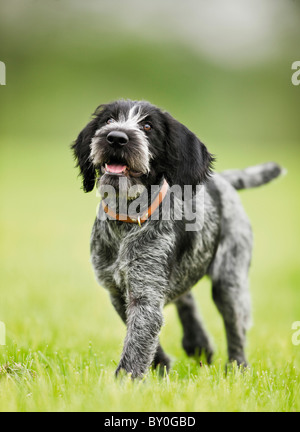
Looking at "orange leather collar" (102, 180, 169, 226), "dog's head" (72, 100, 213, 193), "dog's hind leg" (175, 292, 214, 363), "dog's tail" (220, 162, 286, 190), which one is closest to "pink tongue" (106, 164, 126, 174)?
"dog's head" (72, 100, 213, 193)

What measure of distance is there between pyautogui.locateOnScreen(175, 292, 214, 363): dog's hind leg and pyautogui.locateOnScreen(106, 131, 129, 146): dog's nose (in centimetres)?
237

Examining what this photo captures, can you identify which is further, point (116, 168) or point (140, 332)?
point (116, 168)

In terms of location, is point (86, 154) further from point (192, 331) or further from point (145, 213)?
point (192, 331)

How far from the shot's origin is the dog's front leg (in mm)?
3768

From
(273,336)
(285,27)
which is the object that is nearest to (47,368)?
(273,336)

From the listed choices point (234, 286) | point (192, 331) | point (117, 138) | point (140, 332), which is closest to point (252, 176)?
point (234, 286)

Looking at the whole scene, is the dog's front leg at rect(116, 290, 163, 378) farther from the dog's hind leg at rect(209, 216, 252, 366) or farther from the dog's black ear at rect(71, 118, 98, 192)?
the dog's hind leg at rect(209, 216, 252, 366)

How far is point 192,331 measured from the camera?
5734 mm

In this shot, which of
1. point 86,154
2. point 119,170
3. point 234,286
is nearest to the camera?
point 119,170

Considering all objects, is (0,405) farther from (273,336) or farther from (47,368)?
(273,336)

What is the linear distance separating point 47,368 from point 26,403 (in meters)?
0.89

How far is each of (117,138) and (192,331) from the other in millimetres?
2674

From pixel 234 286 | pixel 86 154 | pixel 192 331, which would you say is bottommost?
pixel 192 331

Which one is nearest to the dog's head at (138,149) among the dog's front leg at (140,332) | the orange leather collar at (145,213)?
the orange leather collar at (145,213)
